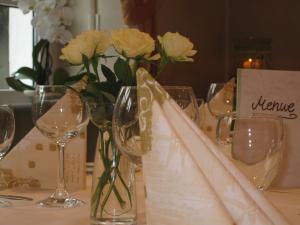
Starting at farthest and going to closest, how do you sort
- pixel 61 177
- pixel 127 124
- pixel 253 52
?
pixel 253 52 < pixel 61 177 < pixel 127 124

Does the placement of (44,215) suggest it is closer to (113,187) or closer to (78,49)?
(113,187)

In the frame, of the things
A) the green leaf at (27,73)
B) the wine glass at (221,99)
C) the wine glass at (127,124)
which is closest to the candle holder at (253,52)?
the wine glass at (221,99)

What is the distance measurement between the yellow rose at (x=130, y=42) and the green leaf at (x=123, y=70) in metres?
0.01

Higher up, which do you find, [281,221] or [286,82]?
[286,82]

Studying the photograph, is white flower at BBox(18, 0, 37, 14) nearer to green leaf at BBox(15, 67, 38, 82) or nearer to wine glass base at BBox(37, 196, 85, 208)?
green leaf at BBox(15, 67, 38, 82)

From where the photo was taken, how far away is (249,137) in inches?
27.0

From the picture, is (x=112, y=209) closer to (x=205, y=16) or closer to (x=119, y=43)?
(x=119, y=43)

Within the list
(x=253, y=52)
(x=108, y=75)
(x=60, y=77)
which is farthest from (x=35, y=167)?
(x=253, y=52)

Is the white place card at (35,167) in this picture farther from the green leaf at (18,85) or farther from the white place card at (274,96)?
the white place card at (274,96)

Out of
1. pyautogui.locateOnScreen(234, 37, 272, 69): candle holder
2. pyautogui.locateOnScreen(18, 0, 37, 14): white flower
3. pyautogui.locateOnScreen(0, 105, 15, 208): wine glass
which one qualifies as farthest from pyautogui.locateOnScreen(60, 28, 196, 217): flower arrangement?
pyautogui.locateOnScreen(234, 37, 272, 69): candle holder

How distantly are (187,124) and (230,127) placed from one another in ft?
0.85

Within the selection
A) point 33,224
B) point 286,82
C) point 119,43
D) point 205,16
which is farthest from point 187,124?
point 205,16

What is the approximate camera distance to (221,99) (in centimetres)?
140

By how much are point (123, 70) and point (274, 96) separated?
361 mm
